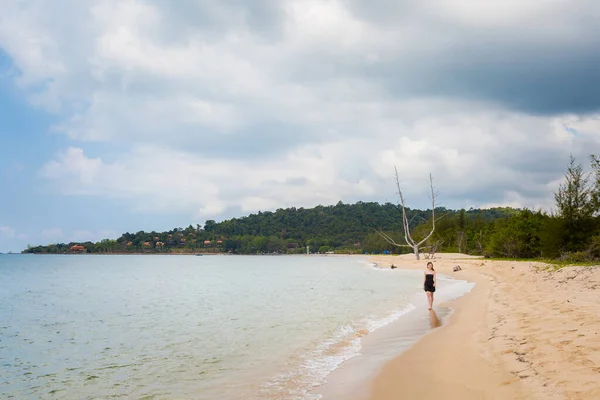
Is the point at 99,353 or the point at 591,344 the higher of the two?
the point at 591,344

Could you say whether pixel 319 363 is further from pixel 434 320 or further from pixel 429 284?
pixel 429 284

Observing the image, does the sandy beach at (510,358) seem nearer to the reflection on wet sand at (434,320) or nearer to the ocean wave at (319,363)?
the reflection on wet sand at (434,320)

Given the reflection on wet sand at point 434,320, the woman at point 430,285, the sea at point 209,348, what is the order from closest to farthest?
the sea at point 209,348 < the reflection on wet sand at point 434,320 < the woman at point 430,285

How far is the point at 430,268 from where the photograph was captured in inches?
768

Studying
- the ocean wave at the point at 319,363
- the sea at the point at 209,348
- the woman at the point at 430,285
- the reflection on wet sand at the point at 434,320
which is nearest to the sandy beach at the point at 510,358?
the reflection on wet sand at the point at 434,320

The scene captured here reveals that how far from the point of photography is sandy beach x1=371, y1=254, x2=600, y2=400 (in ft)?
21.3

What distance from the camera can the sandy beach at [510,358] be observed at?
6.49 m

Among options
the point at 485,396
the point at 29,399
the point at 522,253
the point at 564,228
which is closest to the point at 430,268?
the point at 485,396

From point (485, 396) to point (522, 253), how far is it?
45.9 meters

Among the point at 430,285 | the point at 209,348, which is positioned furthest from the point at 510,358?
the point at 430,285

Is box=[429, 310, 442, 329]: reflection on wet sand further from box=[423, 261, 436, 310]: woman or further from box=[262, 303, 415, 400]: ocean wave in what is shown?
box=[262, 303, 415, 400]: ocean wave

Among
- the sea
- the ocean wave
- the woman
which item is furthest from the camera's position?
the woman

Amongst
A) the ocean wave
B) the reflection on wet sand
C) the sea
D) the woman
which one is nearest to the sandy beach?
the reflection on wet sand

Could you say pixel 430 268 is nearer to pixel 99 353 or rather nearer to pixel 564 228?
pixel 99 353
